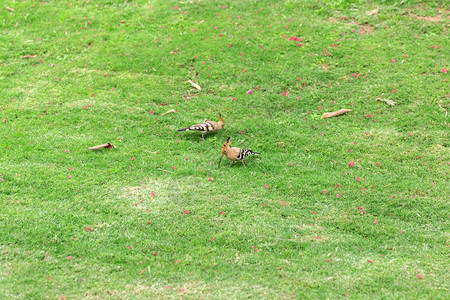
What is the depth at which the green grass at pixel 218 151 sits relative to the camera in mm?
7270

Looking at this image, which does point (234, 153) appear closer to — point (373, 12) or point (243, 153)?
point (243, 153)

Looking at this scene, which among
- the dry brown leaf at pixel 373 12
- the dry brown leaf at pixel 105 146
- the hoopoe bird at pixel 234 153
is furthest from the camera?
the dry brown leaf at pixel 373 12

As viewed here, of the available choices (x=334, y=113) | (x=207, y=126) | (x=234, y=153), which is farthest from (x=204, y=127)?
(x=334, y=113)

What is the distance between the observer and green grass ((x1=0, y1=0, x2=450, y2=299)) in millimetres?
7270

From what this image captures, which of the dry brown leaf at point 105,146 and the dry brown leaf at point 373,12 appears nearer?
the dry brown leaf at point 105,146

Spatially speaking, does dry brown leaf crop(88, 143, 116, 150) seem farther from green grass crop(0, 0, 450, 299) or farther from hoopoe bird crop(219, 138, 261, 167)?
hoopoe bird crop(219, 138, 261, 167)

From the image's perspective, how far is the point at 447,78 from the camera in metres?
13.0

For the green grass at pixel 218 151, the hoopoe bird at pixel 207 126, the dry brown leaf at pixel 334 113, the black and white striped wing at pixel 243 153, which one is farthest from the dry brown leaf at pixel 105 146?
the dry brown leaf at pixel 334 113

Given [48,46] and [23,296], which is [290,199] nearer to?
[23,296]

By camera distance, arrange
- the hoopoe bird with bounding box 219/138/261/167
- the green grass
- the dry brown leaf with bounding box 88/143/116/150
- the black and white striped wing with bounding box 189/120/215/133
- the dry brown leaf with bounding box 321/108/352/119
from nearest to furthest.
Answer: the green grass < the hoopoe bird with bounding box 219/138/261/167 < the dry brown leaf with bounding box 88/143/116/150 < the black and white striped wing with bounding box 189/120/215/133 < the dry brown leaf with bounding box 321/108/352/119

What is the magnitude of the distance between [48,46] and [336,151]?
1132cm

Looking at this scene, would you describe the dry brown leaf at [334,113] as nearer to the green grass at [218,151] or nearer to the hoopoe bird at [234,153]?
the green grass at [218,151]

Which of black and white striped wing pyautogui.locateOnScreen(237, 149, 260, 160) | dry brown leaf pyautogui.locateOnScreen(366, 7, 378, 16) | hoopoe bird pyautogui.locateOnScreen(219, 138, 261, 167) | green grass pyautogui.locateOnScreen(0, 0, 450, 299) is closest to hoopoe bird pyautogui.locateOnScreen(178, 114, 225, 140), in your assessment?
green grass pyautogui.locateOnScreen(0, 0, 450, 299)

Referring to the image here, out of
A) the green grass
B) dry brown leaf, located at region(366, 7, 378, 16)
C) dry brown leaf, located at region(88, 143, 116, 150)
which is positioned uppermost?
dry brown leaf, located at region(366, 7, 378, 16)
